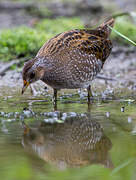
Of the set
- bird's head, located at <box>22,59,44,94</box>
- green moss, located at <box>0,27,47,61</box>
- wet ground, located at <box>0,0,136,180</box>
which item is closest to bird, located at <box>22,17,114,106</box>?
bird's head, located at <box>22,59,44,94</box>

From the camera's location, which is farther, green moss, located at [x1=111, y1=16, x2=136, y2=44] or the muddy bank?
the muddy bank

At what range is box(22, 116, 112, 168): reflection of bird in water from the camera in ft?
13.6

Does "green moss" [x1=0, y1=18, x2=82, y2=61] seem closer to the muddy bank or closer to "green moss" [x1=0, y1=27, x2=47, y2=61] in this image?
"green moss" [x1=0, y1=27, x2=47, y2=61]

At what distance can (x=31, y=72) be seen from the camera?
6.26 metres

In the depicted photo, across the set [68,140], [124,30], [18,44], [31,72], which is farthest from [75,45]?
[124,30]

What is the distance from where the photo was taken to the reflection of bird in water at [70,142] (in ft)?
13.6

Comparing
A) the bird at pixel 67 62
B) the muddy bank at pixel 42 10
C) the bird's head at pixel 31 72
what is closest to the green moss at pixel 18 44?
the bird at pixel 67 62

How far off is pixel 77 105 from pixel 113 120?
1094 millimetres

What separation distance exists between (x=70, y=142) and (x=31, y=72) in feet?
6.07

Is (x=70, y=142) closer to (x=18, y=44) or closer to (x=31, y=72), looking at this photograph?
(x=31, y=72)

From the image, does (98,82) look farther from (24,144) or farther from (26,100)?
(24,144)

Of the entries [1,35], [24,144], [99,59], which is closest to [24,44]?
[1,35]

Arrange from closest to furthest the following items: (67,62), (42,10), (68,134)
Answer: (68,134)
(67,62)
(42,10)

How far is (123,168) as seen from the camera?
3918mm
